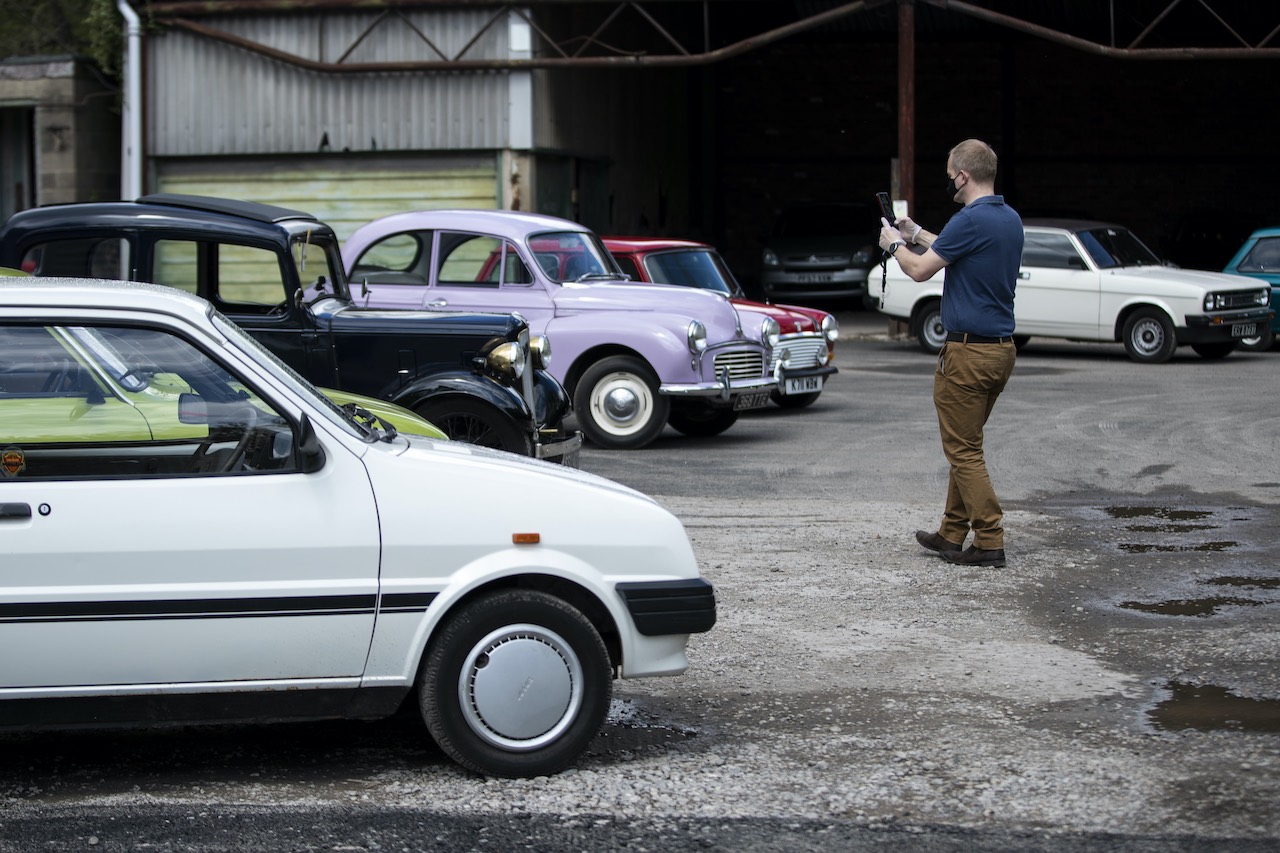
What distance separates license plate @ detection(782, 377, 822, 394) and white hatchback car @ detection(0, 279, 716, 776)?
8.83 m

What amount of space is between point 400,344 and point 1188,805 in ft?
19.2

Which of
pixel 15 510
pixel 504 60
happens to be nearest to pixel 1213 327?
pixel 504 60

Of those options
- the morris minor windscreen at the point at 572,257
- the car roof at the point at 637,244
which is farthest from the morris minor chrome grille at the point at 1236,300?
the morris minor windscreen at the point at 572,257

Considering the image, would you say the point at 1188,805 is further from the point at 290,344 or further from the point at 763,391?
the point at 763,391

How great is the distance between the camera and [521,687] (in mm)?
4789

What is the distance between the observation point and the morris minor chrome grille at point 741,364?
12.4 metres

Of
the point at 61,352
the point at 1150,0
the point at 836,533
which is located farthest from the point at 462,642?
the point at 1150,0

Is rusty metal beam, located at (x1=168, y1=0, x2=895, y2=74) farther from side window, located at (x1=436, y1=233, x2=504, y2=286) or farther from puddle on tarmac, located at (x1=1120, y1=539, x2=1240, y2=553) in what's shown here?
puddle on tarmac, located at (x1=1120, y1=539, x2=1240, y2=553)

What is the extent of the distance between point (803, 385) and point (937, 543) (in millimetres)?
5830

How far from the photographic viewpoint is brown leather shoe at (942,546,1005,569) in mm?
8000

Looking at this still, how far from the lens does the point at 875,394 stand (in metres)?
16.2

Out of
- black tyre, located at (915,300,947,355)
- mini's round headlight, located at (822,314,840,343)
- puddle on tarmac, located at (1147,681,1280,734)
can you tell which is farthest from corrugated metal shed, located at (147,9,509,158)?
puddle on tarmac, located at (1147,681,1280,734)

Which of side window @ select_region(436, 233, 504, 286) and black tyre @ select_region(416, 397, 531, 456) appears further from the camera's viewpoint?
side window @ select_region(436, 233, 504, 286)

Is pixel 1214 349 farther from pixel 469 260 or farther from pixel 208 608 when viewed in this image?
pixel 208 608
